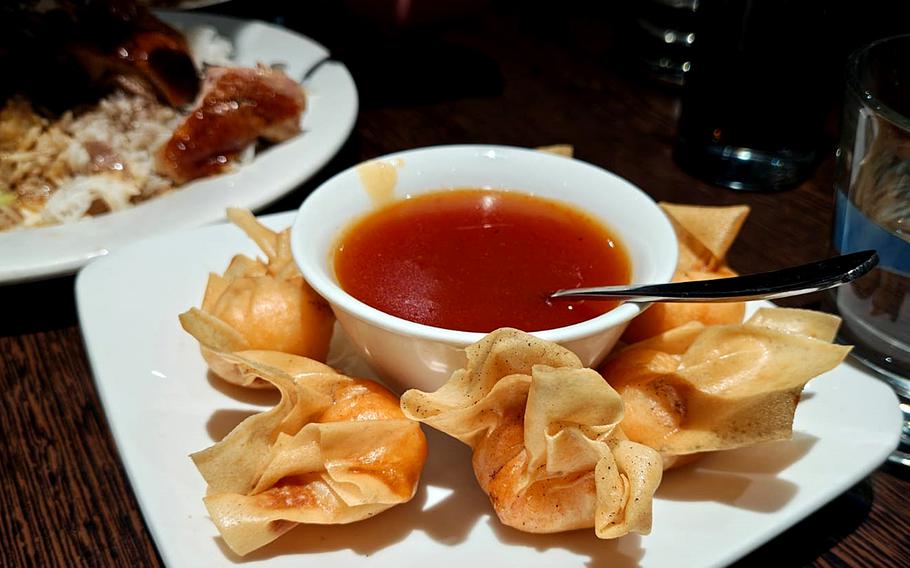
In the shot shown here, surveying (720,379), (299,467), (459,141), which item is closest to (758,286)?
(720,379)

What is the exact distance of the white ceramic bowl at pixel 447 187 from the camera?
122 centimetres

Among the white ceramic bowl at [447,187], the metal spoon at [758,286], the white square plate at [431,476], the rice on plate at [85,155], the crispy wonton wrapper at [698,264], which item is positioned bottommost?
the rice on plate at [85,155]

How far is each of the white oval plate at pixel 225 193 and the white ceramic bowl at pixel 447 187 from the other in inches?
22.5

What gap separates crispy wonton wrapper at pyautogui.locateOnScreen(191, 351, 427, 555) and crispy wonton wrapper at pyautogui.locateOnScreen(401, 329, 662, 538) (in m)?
0.08

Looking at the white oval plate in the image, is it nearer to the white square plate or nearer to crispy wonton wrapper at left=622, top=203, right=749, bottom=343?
the white square plate

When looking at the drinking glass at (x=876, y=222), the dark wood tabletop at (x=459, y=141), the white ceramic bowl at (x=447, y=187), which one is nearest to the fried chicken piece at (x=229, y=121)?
the dark wood tabletop at (x=459, y=141)

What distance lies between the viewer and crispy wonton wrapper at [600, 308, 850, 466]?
3.87 feet

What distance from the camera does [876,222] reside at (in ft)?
5.25

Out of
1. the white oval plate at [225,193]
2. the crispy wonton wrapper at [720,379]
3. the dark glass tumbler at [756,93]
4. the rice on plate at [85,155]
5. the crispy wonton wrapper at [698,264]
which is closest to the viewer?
the crispy wonton wrapper at [720,379]

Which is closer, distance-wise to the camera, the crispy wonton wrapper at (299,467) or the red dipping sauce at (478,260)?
the crispy wonton wrapper at (299,467)

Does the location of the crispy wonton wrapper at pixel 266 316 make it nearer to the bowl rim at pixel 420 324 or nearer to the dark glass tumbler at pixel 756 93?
the bowl rim at pixel 420 324

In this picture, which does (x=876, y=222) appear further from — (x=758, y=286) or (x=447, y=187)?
A: (x=447, y=187)

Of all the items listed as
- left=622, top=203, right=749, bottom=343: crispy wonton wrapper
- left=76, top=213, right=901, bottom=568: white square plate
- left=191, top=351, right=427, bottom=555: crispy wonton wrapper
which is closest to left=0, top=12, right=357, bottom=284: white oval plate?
left=76, top=213, right=901, bottom=568: white square plate

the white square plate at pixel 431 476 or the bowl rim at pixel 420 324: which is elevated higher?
the bowl rim at pixel 420 324
